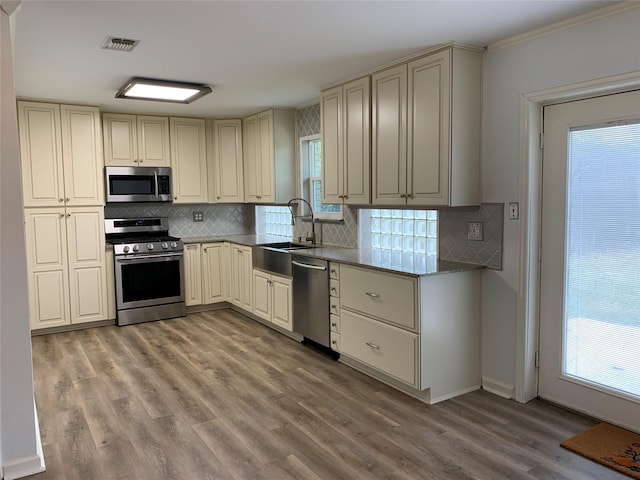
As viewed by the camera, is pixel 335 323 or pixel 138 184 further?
pixel 138 184

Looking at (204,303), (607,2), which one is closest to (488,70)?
(607,2)

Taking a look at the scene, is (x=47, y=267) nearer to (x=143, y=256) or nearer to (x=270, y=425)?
(x=143, y=256)

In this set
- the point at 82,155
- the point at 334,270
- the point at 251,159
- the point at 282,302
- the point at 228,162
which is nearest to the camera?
the point at 334,270

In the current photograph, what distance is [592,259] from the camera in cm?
289

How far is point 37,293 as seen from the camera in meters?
4.88

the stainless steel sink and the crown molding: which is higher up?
the crown molding

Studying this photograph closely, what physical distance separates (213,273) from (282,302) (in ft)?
4.97

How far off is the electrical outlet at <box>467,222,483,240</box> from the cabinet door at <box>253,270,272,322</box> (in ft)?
7.16

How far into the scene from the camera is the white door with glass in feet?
8.88

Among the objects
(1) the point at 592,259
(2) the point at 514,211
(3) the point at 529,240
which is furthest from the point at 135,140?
(1) the point at 592,259

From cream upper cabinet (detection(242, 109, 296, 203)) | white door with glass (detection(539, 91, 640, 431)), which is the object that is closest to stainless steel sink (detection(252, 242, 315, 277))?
cream upper cabinet (detection(242, 109, 296, 203))

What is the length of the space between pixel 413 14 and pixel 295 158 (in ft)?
9.68

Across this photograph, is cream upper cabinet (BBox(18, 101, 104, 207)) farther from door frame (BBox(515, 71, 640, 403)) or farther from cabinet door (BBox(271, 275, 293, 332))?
door frame (BBox(515, 71, 640, 403))

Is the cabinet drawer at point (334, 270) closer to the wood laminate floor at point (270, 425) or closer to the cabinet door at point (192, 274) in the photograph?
the wood laminate floor at point (270, 425)
